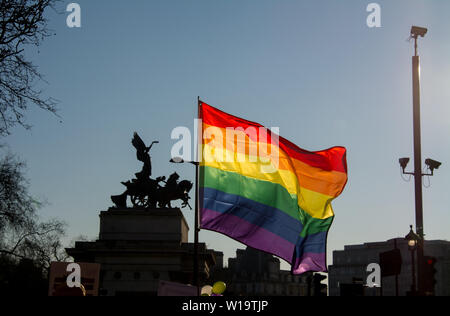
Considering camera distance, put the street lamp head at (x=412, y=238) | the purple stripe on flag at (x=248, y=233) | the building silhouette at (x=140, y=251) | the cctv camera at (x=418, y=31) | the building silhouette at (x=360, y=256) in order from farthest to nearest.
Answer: the building silhouette at (x=360, y=256) → the building silhouette at (x=140, y=251) → the cctv camera at (x=418, y=31) → the street lamp head at (x=412, y=238) → the purple stripe on flag at (x=248, y=233)

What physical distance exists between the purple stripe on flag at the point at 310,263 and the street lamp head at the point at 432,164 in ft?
30.9

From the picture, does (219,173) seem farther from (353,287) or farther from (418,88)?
(418,88)

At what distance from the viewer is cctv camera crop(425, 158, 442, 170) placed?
19.8 metres

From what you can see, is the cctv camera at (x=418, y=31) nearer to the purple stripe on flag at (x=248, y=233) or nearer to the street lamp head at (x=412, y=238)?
the street lamp head at (x=412, y=238)

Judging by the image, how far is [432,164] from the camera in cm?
1995

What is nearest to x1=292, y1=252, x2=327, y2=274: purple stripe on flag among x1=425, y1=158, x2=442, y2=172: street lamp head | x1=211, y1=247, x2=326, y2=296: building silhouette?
x1=425, y1=158, x2=442, y2=172: street lamp head

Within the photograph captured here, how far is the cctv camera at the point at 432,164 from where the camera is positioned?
65.1ft

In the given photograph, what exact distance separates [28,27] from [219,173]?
4878 millimetres

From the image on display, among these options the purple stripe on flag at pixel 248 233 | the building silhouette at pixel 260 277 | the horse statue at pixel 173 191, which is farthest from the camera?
the building silhouette at pixel 260 277

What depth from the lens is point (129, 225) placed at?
48.9 meters

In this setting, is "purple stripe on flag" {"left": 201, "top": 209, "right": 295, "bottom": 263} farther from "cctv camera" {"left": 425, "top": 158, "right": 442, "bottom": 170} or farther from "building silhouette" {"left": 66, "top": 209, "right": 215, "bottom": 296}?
"building silhouette" {"left": 66, "top": 209, "right": 215, "bottom": 296}

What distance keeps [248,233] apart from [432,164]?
1012 cm

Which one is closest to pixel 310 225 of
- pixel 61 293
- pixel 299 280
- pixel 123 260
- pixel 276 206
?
pixel 276 206

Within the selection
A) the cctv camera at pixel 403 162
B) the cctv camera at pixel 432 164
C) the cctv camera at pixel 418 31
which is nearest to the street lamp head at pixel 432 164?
the cctv camera at pixel 432 164
